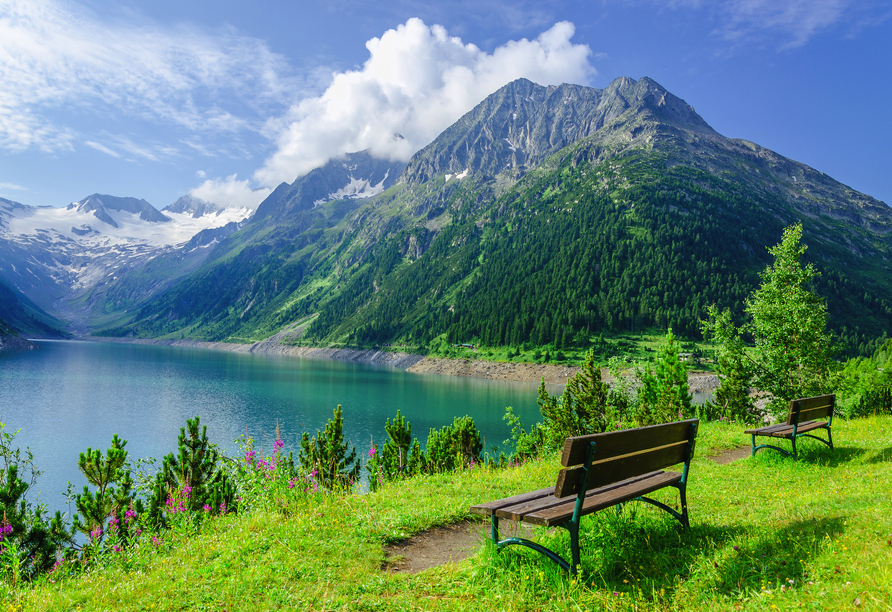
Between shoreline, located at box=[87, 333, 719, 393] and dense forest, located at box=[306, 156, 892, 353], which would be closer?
shoreline, located at box=[87, 333, 719, 393]

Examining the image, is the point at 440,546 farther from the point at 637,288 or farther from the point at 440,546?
the point at 637,288

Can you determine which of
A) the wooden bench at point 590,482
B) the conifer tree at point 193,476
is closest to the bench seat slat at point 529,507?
the wooden bench at point 590,482

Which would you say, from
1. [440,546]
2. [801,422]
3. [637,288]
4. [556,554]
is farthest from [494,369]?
[556,554]

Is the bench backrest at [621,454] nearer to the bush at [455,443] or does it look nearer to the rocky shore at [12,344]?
the bush at [455,443]

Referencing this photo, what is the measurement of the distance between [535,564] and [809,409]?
9765 mm

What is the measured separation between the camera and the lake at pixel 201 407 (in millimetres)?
42906

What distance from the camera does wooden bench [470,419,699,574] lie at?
15.3 feet

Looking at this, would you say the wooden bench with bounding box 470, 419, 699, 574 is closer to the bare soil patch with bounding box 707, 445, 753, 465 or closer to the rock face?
the bare soil patch with bounding box 707, 445, 753, 465

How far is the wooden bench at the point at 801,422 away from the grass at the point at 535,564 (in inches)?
84.7

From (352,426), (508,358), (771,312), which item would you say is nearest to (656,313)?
(508,358)

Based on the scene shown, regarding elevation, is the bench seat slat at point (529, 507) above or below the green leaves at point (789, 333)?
below

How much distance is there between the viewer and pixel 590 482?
4969 mm

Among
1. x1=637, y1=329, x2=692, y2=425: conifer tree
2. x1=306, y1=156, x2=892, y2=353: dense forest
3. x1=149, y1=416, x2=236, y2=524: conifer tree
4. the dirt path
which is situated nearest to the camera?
the dirt path

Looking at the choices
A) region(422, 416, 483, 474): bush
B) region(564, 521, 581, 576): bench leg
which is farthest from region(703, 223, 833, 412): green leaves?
region(564, 521, 581, 576): bench leg
